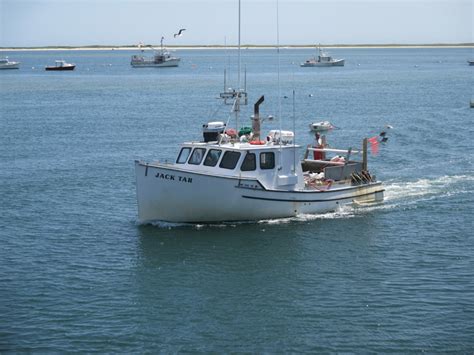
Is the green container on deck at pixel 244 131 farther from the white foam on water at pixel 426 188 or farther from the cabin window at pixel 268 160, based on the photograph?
the white foam on water at pixel 426 188

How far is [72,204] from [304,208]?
11636 mm

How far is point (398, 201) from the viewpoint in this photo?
133ft

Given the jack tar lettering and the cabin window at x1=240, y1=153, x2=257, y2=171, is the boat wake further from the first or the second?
the cabin window at x1=240, y1=153, x2=257, y2=171

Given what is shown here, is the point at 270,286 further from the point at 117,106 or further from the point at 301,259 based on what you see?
the point at 117,106

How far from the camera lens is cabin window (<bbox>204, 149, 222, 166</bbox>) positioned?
116 feet

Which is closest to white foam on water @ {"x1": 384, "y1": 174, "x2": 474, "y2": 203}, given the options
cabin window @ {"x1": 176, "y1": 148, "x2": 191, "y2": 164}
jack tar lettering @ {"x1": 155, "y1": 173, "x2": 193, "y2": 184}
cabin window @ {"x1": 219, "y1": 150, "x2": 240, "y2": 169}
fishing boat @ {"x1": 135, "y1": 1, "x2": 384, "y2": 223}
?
fishing boat @ {"x1": 135, "y1": 1, "x2": 384, "y2": 223}

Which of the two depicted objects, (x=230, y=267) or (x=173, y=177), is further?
(x=173, y=177)

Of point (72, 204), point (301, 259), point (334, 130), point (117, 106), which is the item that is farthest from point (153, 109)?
point (301, 259)

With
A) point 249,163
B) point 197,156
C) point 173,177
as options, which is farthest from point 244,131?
point 173,177

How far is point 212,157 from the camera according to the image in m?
35.5

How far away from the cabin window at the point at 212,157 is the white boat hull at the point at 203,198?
129 centimetres

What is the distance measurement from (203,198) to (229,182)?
1.29m

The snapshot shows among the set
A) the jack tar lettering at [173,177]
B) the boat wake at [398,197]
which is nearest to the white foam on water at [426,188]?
the boat wake at [398,197]

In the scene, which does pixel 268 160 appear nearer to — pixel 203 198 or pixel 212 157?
pixel 212 157
